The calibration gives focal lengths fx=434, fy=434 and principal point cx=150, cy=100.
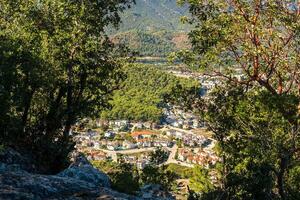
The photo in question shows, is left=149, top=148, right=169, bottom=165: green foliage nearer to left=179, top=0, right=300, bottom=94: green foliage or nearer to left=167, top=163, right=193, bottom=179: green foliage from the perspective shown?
left=167, top=163, right=193, bottom=179: green foliage

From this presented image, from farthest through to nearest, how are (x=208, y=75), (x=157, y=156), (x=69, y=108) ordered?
1. (x=157, y=156)
2. (x=69, y=108)
3. (x=208, y=75)

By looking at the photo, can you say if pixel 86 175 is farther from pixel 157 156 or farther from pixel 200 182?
pixel 157 156

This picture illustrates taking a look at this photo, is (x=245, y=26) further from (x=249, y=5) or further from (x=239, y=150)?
(x=239, y=150)

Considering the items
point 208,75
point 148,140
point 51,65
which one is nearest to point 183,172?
point 51,65

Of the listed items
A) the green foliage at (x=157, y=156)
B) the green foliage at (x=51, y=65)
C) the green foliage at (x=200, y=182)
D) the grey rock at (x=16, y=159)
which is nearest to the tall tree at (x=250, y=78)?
the green foliage at (x=200, y=182)

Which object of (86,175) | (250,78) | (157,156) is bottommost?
(157,156)

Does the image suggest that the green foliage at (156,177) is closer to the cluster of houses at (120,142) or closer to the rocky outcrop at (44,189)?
the rocky outcrop at (44,189)

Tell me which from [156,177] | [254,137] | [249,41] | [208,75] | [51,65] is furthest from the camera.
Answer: [156,177]

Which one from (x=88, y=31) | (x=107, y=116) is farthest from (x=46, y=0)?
(x=107, y=116)

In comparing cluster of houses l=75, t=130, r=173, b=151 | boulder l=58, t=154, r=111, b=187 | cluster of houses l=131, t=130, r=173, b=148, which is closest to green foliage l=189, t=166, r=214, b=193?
boulder l=58, t=154, r=111, b=187

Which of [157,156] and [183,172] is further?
[183,172]
